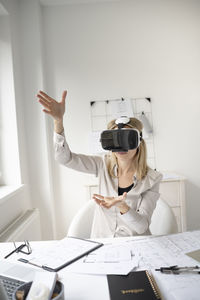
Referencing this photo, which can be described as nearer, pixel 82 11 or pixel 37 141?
pixel 37 141

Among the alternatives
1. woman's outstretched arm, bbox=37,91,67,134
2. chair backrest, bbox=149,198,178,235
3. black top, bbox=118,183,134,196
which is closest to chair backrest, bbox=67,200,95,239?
black top, bbox=118,183,134,196

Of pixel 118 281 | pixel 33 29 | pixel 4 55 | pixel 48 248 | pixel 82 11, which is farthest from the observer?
pixel 82 11

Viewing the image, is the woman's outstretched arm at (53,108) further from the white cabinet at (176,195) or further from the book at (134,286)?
the white cabinet at (176,195)

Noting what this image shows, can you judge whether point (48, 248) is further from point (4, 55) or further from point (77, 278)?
point (4, 55)

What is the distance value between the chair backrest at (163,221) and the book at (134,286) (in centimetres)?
59

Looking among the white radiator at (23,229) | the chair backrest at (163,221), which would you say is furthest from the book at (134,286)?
the white radiator at (23,229)

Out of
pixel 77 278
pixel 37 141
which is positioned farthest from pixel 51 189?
pixel 77 278

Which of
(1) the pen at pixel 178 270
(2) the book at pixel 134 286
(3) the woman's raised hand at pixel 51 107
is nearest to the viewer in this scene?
(2) the book at pixel 134 286

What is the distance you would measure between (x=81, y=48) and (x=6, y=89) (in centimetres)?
103

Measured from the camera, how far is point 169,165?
284cm

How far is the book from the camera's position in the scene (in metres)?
0.75

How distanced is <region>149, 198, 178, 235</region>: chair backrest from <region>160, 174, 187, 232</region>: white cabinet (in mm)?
830

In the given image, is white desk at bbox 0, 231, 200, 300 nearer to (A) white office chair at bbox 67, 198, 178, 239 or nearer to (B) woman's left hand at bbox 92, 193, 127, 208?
(B) woman's left hand at bbox 92, 193, 127, 208

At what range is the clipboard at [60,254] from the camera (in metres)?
0.96
